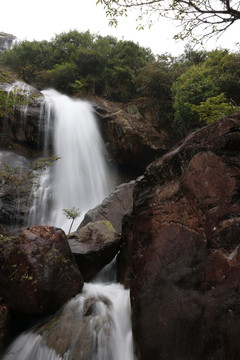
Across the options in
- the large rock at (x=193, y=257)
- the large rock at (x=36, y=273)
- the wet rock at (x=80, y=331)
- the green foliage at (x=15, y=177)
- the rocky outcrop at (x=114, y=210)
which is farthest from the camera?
the rocky outcrop at (x=114, y=210)

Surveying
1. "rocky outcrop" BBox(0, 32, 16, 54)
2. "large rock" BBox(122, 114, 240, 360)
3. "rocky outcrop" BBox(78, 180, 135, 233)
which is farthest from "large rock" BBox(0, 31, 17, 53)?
"large rock" BBox(122, 114, 240, 360)

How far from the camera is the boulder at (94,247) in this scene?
217 inches

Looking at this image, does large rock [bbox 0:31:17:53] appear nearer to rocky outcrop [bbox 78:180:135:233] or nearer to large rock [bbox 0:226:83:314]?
rocky outcrop [bbox 78:180:135:233]

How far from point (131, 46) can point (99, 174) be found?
44.4 feet

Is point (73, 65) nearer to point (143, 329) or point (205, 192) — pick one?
point (205, 192)

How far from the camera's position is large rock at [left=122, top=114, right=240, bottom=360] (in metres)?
2.74

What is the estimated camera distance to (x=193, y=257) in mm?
3195

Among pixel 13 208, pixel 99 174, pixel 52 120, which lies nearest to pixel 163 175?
pixel 13 208

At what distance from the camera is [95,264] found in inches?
221

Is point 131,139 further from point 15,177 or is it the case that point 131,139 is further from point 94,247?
point 94,247

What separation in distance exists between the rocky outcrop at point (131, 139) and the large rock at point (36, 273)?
10.1 m

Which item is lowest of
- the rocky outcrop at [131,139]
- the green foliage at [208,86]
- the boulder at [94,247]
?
the boulder at [94,247]

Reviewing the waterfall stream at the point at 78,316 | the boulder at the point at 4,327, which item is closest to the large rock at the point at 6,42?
the waterfall stream at the point at 78,316

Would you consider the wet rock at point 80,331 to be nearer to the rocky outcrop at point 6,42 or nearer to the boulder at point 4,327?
the boulder at point 4,327
